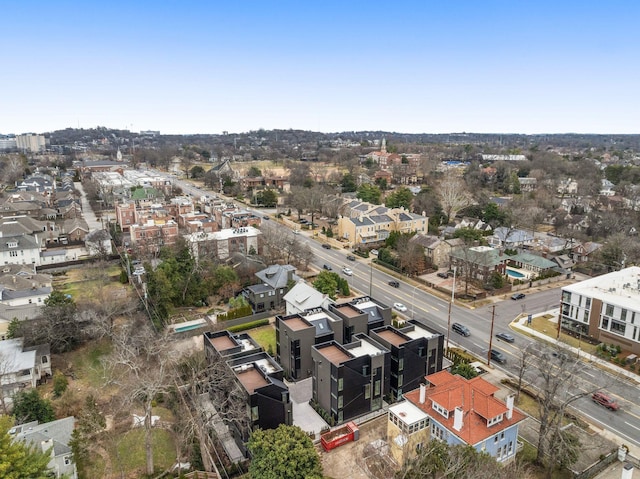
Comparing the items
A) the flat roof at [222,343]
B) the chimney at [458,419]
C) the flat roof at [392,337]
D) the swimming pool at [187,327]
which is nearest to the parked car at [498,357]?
the flat roof at [392,337]

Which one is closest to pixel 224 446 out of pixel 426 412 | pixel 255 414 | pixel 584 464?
pixel 255 414

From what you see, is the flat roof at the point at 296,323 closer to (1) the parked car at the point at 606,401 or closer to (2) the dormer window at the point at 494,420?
(2) the dormer window at the point at 494,420

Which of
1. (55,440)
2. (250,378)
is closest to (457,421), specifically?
(250,378)

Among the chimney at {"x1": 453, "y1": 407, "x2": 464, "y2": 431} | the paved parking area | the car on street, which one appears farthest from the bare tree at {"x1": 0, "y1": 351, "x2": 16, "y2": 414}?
the car on street

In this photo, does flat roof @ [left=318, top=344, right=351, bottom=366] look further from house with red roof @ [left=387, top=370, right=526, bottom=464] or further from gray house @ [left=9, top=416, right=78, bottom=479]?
gray house @ [left=9, top=416, right=78, bottom=479]

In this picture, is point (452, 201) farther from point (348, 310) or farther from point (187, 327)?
point (187, 327)

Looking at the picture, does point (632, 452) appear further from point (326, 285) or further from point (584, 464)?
point (326, 285)
